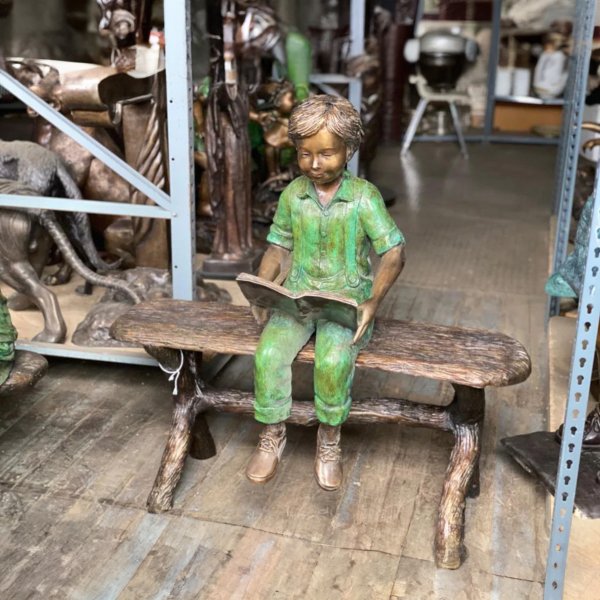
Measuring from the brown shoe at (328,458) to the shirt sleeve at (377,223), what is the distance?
56cm

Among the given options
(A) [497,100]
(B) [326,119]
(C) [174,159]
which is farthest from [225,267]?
(A) [497,100]

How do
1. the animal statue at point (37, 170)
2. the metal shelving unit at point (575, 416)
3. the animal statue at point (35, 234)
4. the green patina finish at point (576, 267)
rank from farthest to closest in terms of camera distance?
the animal statue at point (37, 170), the animal statue at point (35, 234), the green patina finish at point (576, 267), the metal shelving unit at point (575, 416)

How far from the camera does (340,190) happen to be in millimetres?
2443

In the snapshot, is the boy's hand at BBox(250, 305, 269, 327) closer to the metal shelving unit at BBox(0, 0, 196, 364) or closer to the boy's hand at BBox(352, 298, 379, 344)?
the boy's hand at BBox(352, 298, 379, 344)

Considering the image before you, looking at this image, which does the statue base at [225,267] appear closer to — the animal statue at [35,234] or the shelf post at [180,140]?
the animal statue at [35,234]

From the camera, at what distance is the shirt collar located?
7.98 feet

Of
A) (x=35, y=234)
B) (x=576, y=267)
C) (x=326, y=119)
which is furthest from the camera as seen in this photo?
(x=35, y=234)

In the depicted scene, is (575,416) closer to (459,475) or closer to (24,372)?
(459,475)

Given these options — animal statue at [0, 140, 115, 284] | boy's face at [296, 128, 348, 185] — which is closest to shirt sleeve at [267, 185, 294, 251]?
boy's face at [296, 128, 348, 185]

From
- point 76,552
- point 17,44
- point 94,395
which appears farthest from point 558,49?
point 76,552

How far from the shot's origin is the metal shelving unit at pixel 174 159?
9.49 ft

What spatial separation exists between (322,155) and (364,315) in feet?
1.56

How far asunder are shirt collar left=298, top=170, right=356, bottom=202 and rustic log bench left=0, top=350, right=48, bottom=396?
1116 millimetres

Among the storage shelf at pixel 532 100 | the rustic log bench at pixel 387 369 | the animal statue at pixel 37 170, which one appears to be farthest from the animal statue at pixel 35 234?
the storage shelf at pixel 532 100
